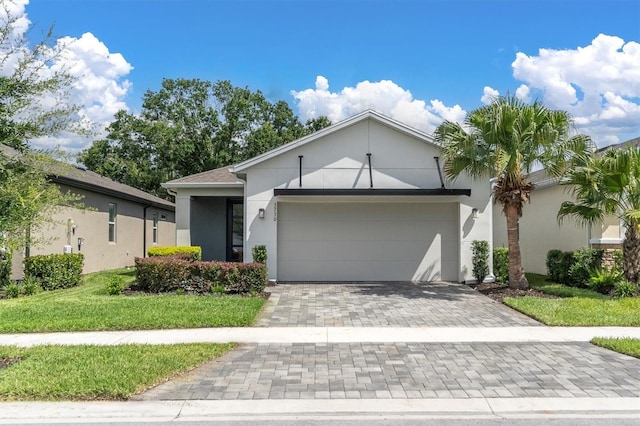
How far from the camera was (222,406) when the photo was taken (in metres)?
5.20

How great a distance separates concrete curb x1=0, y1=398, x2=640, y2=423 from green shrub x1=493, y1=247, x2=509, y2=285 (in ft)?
30.6

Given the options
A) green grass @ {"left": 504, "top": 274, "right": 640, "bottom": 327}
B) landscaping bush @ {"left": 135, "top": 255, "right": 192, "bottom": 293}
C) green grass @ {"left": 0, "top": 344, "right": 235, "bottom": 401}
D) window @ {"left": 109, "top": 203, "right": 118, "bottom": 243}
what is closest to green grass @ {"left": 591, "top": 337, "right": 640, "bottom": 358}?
green grass @ {"left": 504, "top": 274, "right": 640, "bottom": 327}

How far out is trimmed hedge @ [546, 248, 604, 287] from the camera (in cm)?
1380

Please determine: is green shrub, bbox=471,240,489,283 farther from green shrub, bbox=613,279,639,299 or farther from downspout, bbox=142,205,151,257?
downspout, bbox=142,205,151,257

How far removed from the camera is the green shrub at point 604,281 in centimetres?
1258

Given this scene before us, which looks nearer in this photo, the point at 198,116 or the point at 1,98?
the point at 1,98

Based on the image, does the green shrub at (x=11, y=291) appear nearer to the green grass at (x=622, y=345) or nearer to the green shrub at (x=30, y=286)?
the green shrub at (x=30, y=286)

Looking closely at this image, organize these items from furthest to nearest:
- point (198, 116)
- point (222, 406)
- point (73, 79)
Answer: point (198, 116)
point (73, 79)
point (222, 406)

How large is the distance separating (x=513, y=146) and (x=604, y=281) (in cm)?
437

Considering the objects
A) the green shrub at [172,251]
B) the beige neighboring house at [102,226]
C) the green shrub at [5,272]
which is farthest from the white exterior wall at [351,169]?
the green shrub at [5,272]

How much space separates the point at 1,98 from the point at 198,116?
111 feet

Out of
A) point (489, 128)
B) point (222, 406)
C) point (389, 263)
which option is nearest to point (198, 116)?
point (389, 263)

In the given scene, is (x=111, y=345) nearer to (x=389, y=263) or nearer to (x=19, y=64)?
(x=19, y=64)

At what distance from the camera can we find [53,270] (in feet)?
45.7
